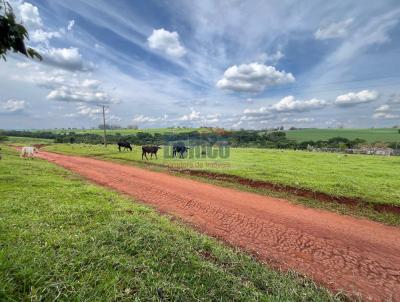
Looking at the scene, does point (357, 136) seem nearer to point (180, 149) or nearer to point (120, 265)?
point (180, 149)

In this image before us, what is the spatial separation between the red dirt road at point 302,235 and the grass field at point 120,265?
736mm

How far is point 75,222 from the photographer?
5.35m

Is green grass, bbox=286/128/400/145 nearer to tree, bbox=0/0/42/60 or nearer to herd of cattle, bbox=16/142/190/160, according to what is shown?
herd of cattle, bbox=16/142/190/160

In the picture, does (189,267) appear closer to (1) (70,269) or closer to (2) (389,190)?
(1) (70,269)

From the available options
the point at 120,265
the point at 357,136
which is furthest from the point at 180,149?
the point at 357,136

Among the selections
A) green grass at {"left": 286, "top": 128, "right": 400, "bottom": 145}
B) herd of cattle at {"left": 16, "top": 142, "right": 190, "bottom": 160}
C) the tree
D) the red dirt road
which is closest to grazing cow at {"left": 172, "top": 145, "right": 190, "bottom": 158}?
herd of cattle at {"left": 16, "top": 142, "right": 190, "bottom": 160}

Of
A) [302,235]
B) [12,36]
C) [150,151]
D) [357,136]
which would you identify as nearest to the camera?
[12,36]

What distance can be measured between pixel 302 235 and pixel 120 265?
470 cm

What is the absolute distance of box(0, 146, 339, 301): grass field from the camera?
8.93 feet

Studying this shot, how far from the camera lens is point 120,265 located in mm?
3344

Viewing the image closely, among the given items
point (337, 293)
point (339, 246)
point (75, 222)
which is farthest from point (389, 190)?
point (75, 222)

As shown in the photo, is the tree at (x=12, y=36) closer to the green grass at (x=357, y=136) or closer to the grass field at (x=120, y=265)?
the grass field at (x=120, y=265)

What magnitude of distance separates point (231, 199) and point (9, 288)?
7.66 meters

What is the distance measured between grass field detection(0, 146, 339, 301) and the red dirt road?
0.74 meters
